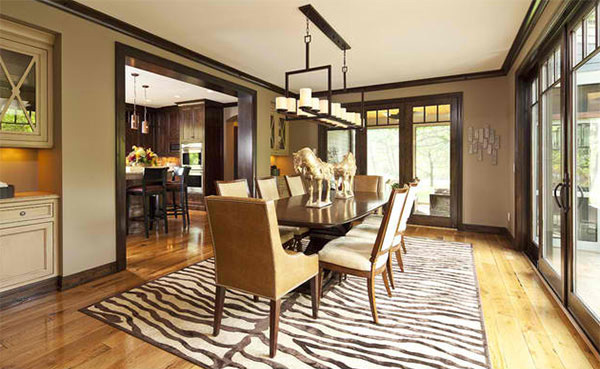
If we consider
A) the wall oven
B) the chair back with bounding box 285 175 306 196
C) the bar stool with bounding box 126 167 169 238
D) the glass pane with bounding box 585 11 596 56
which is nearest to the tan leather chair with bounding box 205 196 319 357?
the chair back with bounding box 285 175 306 196

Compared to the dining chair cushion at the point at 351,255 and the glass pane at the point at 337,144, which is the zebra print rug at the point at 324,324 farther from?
the glass pane at the point at 337,144

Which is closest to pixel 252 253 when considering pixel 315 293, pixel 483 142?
pixel 315 293

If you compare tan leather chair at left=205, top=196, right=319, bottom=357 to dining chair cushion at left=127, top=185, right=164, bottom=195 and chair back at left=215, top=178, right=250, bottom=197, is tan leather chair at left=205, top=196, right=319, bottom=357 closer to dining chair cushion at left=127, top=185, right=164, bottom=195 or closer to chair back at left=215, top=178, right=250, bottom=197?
chair back at left=215, top=178, right=250, bottom=197

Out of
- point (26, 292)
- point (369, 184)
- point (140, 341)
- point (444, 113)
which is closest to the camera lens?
point (140, 341)

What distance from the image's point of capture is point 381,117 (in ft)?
19.9

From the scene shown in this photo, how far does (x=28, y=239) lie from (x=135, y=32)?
90.7 inches

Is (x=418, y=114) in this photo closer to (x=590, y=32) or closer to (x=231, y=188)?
(x=590, y=32)

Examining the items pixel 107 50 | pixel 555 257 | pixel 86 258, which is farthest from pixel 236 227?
pixel 555 257

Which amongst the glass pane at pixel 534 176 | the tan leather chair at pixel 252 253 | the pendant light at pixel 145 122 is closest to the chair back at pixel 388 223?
the tan leather chair at pixel 252 253

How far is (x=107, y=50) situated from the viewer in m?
3.18

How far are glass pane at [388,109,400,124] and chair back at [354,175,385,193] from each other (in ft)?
6.16

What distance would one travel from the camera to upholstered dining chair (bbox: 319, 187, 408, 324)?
221 centimetres

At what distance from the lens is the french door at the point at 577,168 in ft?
6.72

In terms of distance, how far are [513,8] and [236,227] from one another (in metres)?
3.33
